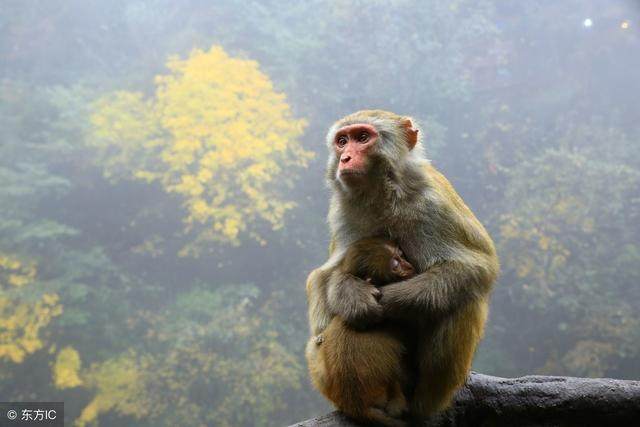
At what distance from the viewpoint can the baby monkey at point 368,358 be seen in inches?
97.2

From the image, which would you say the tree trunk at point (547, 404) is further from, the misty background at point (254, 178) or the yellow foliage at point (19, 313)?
the yellow foliage at point (19, 313)

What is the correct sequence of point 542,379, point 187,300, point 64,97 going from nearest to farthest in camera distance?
point 542,379, point 187,300, point 64,97

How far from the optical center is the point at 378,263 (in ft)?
8.38

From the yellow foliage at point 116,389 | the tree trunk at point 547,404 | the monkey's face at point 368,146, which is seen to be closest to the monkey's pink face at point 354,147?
the monkey's face at point 368,146

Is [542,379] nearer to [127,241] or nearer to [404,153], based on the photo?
[404,153]

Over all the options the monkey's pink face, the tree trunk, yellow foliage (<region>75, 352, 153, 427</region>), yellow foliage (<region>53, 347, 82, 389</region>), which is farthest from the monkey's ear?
yellow foliage (<region>53, 347, 82, 389</region>)

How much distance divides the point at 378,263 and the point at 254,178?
36.9 feet

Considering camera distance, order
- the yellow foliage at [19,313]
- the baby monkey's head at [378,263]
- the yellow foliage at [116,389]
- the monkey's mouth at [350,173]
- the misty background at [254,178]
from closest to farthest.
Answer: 1. the baby monkey's head at [378,263]
2. the monkey's mouth at [350,173]
3. the yellow foliage at [19,313]
4. the yellow foliage at [116,389]
5. the misty background at [254,178]

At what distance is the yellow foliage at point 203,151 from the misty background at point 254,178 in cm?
5

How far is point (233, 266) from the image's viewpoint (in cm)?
1353

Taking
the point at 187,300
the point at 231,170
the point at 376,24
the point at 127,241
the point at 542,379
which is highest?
the point at 376,24

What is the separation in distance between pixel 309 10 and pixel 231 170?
17.7 ft

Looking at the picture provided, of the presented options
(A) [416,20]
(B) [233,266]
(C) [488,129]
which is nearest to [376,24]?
(A) [416,20]

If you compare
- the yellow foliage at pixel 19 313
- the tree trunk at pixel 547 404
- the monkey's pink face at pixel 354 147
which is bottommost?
the tree trunk at pixel 547 404
